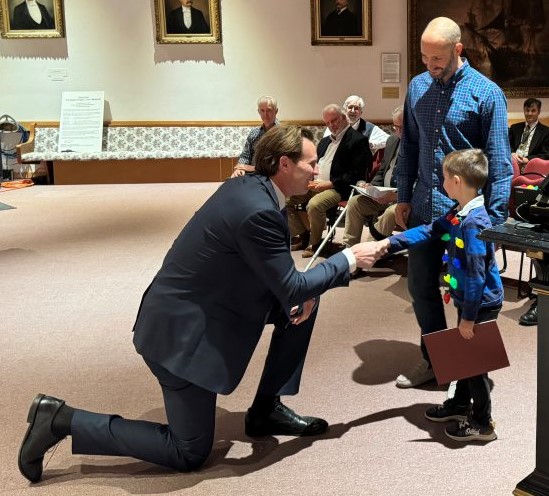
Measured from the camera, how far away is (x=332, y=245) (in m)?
7.02

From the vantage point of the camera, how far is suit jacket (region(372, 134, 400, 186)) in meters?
6.41

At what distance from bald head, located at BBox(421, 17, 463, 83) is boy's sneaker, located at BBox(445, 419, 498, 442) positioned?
61.6 inches

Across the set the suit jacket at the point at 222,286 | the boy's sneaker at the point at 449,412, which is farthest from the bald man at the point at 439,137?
the suit jacket at the point at 222,286

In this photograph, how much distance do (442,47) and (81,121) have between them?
995 cm

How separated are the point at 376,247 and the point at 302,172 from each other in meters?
0.45

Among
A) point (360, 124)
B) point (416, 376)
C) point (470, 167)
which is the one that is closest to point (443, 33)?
point (470, 167)

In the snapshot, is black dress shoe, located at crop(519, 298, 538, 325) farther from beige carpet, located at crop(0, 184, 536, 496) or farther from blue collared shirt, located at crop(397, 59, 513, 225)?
blue collared shirt, located at crop(397, 59, 513, 225)

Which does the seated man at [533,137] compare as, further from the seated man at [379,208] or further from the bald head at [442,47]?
the bald head at [442,47]

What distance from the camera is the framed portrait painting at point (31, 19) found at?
39.5 ft

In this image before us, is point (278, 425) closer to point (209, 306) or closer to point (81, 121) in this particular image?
point (209, 306)

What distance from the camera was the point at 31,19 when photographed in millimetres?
12094

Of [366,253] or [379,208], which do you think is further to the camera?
[379,208]

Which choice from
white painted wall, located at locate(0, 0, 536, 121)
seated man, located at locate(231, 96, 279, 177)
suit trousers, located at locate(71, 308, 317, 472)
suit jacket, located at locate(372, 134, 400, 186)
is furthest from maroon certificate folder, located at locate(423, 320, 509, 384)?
white painted wall, located at locate(0, 0, 536, 121)

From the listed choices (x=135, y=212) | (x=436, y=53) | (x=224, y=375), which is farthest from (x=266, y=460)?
(x=135, y=212)
